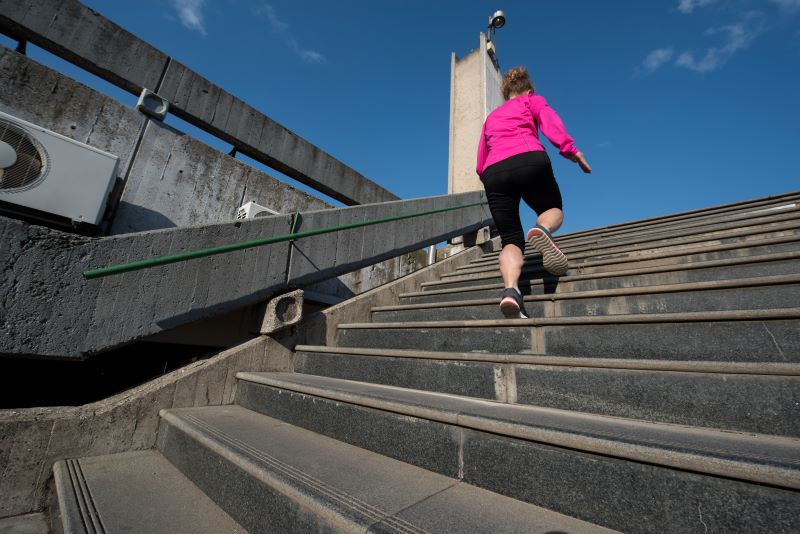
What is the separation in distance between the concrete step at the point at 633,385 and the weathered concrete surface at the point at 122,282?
1581 millimetres

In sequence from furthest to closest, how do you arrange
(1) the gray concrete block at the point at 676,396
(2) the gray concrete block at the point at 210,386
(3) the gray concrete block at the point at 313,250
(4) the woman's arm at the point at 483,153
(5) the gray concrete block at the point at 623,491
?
(3) the gray concrete block at the point at 313,250, (4) the woman's arm at the point at 483,153, (2) the gray concrete block at the point at 210,386, (1) the gray concrete block at the point at 676,396, (5) the gray concrete block at the point at 623,491

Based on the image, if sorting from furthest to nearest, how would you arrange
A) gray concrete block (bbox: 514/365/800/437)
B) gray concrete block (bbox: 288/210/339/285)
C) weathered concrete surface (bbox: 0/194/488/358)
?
1. gray concrete block (bbox: 288/210/339/285)
2. weathered concrete surface (bbox: 0/194/488/358)
3. gray concrete block (bbox: 514/365/800/437)

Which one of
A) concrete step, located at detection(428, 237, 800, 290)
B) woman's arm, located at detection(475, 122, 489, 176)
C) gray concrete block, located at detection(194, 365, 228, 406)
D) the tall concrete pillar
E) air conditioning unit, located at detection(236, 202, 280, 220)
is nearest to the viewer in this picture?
gray concrete block, located at detection(194, 365, 228, 406)

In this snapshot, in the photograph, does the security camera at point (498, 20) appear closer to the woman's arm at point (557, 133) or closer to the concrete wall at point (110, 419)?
the woman's arm at point (557, 133)

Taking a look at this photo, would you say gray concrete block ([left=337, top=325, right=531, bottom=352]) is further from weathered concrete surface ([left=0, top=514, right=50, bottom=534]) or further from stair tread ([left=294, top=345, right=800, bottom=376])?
weathered concrete surface ([left=0, top=514, right=50, bottom=534])

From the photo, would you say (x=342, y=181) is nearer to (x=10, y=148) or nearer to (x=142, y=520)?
(x=10, y=148)

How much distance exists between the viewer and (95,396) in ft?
10.7

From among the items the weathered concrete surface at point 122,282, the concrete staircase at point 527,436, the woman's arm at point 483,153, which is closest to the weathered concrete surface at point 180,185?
the weathered concrete surface at point 122,282

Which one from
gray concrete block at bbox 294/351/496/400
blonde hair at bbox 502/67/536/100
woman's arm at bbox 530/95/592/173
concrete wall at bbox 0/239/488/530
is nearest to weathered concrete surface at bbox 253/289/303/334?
concrete wall at bbox 0/239/488/530

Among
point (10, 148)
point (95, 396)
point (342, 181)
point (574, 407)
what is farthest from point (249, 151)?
point (574, 407)

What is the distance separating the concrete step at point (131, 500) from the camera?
127 centimetres

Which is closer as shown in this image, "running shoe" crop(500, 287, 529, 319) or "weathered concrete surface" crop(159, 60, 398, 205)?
"running shoe" crop(500, 287, 529, 319)

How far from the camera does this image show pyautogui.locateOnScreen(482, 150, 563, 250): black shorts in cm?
263

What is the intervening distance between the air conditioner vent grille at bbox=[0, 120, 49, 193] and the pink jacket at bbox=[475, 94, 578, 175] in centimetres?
347
